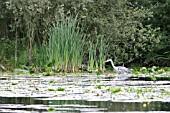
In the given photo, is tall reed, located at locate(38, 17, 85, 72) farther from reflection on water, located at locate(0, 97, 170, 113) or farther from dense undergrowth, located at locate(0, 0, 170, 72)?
reflection on water, located at locate(0, 97, 170, 113)

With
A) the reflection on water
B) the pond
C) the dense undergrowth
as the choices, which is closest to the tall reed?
the dense undergrowth

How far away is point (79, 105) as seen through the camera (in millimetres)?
8164

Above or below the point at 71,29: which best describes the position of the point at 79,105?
below

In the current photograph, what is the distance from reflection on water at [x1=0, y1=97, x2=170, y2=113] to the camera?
25.1ft

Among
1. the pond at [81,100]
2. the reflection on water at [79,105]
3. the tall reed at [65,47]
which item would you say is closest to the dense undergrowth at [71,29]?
the tall reed at [65,47]

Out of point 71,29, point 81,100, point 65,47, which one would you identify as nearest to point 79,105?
point 81,100

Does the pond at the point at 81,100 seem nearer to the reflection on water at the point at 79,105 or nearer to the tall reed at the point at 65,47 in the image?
the reflection on water at the point at 79,105

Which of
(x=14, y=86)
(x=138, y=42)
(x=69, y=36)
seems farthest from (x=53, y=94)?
(x=138, y=42)

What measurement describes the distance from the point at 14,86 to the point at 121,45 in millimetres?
16778

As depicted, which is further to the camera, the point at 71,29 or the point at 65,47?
the point at 71,29

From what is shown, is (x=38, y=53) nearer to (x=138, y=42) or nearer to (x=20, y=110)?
(x=138, y=42)

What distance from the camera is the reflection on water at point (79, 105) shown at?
765 centimetres

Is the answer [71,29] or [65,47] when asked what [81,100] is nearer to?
[65,47]

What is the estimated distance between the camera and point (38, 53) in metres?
24.5
